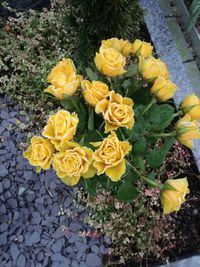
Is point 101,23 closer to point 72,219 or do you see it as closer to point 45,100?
point 45,100

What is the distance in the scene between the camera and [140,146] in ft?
6.15

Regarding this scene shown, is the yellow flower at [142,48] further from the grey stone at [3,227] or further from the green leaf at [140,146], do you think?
the grey stone at [3,227]

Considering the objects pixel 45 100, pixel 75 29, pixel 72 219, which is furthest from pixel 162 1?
pixel 72 219

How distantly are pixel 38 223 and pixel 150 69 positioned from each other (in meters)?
1.08

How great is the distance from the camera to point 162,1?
322cm

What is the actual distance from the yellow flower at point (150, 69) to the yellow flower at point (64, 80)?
0.92 feet

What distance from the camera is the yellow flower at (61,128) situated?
1.62m

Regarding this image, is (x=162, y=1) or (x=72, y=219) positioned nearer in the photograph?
(x=72, y=219)

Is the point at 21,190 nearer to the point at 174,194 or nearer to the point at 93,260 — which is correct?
the point at 93,260

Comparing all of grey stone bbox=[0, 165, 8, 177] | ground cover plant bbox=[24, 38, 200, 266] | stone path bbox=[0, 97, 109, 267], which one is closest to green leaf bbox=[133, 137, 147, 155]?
ground cover plant bbox=[24, 38, 200, 266]

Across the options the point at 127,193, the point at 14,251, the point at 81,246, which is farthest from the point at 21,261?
the point at 127,193

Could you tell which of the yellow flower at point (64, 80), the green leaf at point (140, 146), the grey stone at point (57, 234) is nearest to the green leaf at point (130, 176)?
A: the green leaf at point (140, 146)

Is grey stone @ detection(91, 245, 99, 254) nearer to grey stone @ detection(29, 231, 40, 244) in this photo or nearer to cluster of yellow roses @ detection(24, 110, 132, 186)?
grey stone @ detection(29, 231, 40, 244)

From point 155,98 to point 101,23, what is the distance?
2.75ft
